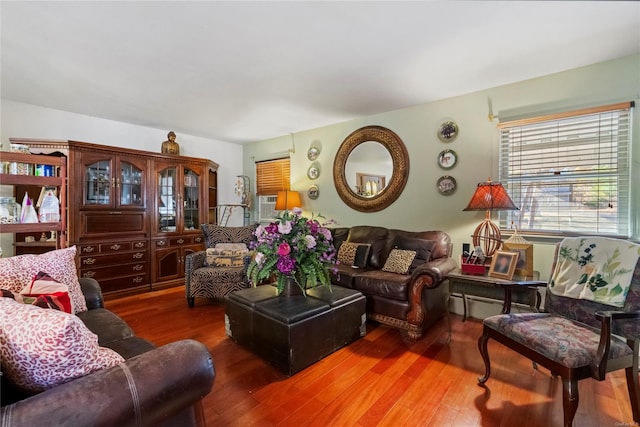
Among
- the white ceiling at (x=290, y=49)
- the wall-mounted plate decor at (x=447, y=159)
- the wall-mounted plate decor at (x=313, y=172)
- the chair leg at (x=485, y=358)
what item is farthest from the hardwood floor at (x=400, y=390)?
the wall-mounted plate decor at (x=313, y=172)

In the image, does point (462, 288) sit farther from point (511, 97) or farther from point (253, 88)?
point (253, 88)

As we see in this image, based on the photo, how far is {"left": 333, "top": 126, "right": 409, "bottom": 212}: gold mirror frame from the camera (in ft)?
11.7

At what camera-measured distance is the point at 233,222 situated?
540 centimetres

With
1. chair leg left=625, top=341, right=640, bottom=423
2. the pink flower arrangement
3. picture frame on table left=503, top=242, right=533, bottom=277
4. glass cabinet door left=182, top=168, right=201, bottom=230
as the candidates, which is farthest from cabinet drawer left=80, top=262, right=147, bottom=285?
chair leg left=625, top=341, right=640, bottom=423

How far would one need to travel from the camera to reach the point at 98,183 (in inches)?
141

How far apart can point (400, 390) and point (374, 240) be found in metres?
1.73

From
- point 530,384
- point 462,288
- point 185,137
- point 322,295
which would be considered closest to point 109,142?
point 185,137

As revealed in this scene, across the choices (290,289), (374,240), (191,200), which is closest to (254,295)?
(290,289)

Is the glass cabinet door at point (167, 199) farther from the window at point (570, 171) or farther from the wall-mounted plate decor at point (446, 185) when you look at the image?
the window at point (570, 171)

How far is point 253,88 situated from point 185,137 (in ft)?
7.84

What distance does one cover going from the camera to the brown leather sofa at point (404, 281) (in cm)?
248

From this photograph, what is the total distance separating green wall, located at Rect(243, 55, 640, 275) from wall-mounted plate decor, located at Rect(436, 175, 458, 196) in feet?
0.15

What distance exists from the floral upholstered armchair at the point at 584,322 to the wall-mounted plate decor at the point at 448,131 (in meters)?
1.56

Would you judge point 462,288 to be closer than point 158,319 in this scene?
Yes
